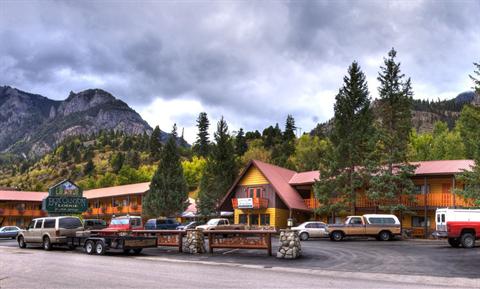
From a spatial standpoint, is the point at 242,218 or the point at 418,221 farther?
the point at 242,218

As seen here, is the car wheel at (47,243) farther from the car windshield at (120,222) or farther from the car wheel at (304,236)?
the car wheel at (304,236)

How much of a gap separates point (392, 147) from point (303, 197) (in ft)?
37.3

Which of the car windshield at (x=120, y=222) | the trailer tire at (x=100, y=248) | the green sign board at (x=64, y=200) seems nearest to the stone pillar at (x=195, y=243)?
the trailer tire at (x=100, y=248)

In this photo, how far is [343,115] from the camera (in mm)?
47031

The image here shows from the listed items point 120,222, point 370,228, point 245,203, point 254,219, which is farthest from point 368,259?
point 254,219

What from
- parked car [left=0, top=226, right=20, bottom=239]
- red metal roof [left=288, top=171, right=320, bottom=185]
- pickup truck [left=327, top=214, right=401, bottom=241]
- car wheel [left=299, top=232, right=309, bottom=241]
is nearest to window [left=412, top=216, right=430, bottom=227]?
pickup truck [left=327, top=214, right=401, bottom=241]

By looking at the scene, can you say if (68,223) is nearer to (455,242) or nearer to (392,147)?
(455,242)

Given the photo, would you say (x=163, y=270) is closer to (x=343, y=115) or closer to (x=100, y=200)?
(x=343, y=115)

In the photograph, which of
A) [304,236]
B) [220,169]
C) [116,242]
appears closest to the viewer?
[116,242]

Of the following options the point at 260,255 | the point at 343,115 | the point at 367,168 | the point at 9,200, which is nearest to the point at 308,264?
the point at 260,255

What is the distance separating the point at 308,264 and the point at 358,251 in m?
6.58

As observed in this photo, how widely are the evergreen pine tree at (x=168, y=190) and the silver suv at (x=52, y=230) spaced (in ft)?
82.1

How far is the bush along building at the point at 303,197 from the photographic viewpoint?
140ft

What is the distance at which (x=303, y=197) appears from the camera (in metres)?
52.0
